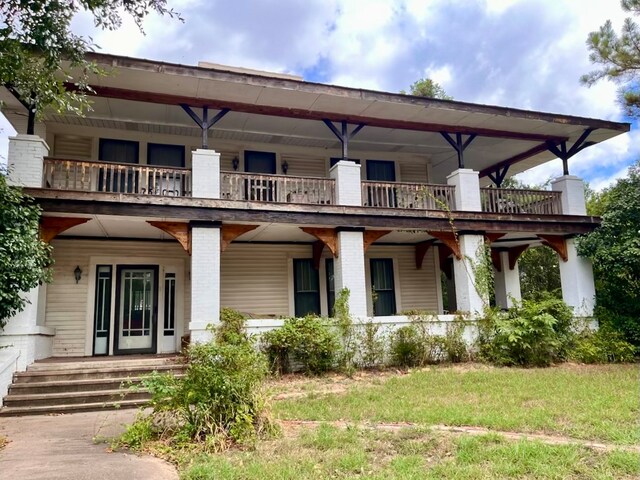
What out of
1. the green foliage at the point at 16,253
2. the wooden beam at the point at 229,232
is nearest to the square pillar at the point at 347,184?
the wooden beam at the point at 229,232

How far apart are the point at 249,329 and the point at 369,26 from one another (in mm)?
7330

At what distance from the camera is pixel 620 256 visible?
38.2 ft

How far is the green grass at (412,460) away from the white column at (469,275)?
7042 millimetres

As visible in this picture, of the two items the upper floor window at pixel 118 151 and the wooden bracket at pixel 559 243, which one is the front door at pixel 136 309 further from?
the wooden bracket at pixel 559 243

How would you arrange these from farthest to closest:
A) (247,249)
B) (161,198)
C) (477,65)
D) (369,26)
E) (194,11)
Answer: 1. (477,65)
2. (247,249)
3. (369,26)
4. (161,198)
5. (194,11)

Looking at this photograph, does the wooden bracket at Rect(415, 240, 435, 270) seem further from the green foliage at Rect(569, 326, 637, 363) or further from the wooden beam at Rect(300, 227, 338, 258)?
the green foliage at Rect(569, 326, 637, 363)

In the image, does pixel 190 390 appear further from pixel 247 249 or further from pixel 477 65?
pixel 477 65

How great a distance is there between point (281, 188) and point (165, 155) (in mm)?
3590

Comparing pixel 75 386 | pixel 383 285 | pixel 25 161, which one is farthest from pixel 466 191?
pixel 25 161

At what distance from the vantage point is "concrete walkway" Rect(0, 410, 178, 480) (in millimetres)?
4426

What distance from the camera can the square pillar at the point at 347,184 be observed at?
11289 mm

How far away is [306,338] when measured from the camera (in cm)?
982

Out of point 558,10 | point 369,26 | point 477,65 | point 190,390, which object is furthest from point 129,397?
point 477,65

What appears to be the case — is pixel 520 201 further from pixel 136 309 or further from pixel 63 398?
pixel 63 398
